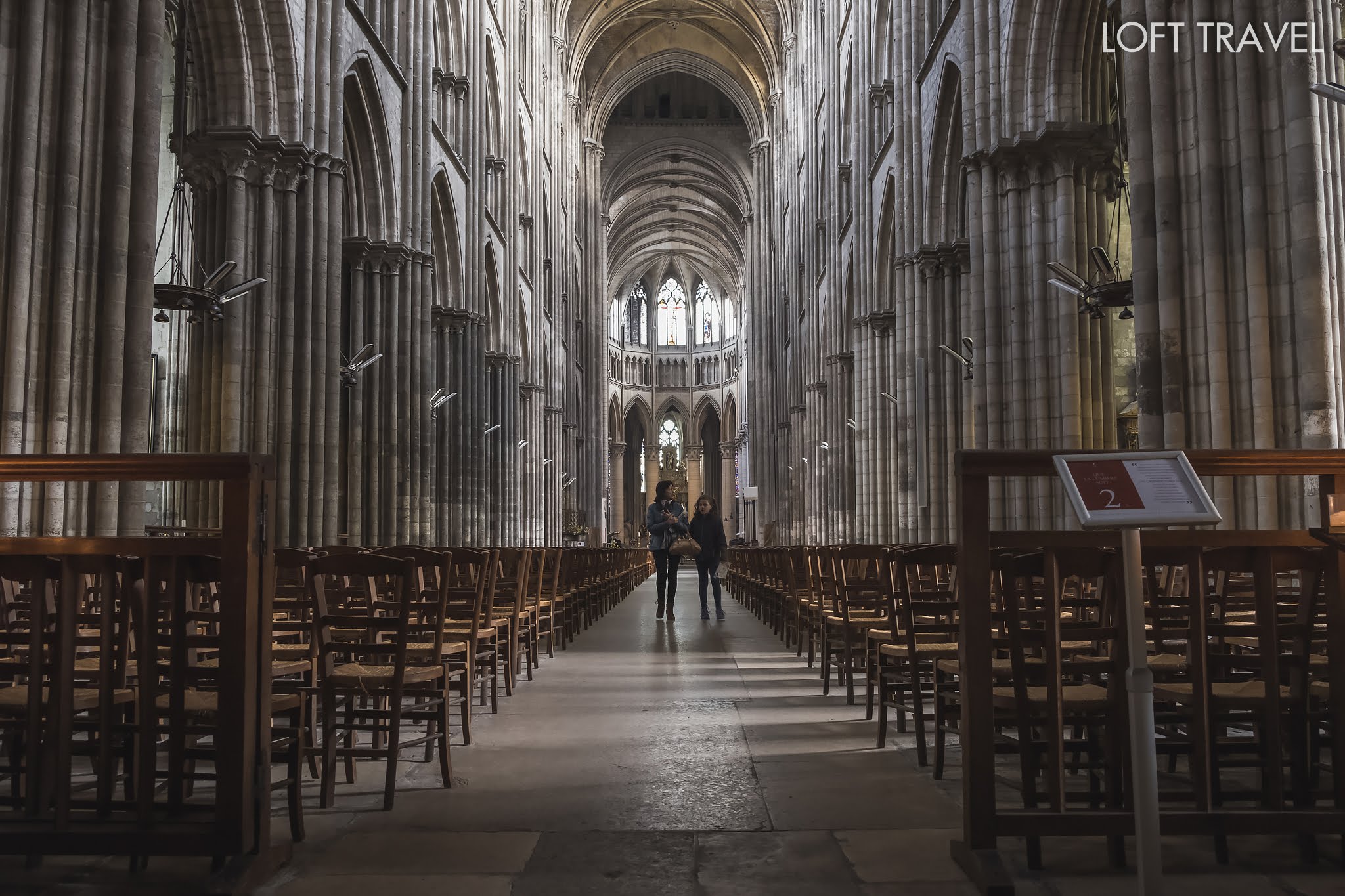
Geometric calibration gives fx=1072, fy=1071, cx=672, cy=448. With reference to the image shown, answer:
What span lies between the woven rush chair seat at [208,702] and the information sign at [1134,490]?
261 centimetres

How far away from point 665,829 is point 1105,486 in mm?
1923

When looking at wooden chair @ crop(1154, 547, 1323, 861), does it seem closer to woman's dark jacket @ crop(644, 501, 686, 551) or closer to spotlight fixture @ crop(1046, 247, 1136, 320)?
spotlight fixture @ crop(1046, 247, 1136, 320)

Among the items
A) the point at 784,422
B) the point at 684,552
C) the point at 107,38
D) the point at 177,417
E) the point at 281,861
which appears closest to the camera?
the point at 281,861

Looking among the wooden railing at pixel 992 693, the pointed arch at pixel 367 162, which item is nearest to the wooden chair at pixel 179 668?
the wooden railing at pixel 992 693

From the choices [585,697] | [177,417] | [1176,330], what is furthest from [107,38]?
[177,417]

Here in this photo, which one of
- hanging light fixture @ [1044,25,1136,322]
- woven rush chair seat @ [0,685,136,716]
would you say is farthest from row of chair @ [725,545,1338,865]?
hanging light fixture @ [1044,25,1136,322]

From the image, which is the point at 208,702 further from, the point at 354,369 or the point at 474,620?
the point at 354,369

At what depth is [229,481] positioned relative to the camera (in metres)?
3.08

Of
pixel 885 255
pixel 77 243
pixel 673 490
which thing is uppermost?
pixel 885 255

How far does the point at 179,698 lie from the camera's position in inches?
125

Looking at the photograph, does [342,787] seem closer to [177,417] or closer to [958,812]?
[958,812]

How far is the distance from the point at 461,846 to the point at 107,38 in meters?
7.69

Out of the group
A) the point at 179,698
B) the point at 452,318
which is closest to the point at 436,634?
the point at 179,698

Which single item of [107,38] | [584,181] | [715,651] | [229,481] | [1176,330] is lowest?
[715,651]
